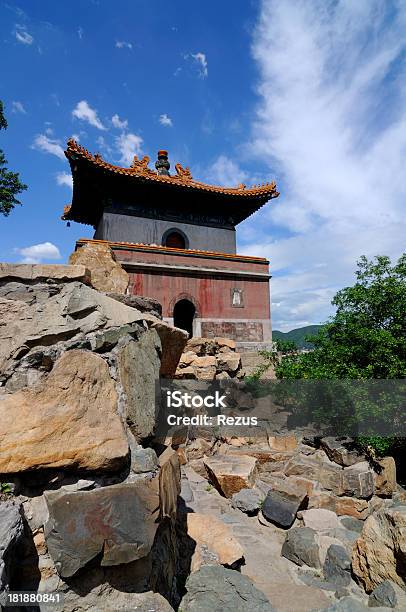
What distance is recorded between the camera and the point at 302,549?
4.26 metres

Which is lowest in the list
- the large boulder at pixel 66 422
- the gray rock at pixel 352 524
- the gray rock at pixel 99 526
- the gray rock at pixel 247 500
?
the gray rock at pixel 352 524

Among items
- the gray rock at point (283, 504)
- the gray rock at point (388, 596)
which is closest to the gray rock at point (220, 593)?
the gray rock at point (388, 596)

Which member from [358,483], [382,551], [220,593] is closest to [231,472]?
[358,483]

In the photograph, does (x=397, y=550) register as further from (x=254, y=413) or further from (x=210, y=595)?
(x=254, y=413)

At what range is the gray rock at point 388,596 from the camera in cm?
333

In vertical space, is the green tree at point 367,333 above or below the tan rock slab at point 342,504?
above

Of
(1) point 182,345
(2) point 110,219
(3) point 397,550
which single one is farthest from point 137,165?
(3) point 397,550

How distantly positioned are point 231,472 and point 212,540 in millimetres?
2794

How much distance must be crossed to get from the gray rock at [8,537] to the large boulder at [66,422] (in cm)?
13

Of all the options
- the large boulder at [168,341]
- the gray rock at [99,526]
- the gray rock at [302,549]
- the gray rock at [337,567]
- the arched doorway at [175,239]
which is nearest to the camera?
the gray rock at [99,526]

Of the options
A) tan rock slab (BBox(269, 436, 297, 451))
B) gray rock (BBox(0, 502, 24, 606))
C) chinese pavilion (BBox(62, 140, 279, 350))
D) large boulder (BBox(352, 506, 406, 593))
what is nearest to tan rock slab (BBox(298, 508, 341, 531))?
large boulder (BBox(352, 506, 406, 593))

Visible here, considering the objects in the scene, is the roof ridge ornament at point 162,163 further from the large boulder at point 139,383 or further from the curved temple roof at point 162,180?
the large boulder at point 139,383

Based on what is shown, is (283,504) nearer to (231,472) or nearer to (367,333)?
(231,472)

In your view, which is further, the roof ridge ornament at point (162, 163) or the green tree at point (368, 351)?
the roof ridge ornament at point (162, 163)
